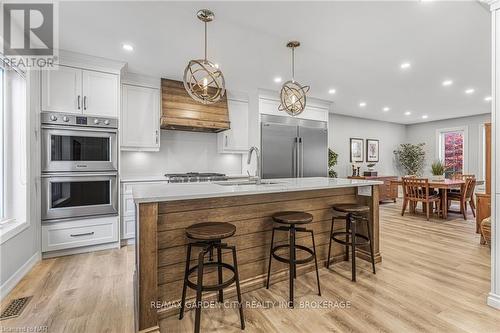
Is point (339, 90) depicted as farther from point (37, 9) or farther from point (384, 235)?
point (37, 9)

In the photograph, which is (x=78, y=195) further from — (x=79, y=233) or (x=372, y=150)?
(x=372, y=150)

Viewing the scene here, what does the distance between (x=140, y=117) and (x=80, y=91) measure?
0.86m

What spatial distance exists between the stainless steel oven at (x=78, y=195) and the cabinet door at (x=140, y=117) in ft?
2.37

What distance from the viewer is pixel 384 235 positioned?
3910 millimetres

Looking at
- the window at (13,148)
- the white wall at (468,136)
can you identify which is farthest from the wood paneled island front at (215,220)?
the white wall at (468,136)

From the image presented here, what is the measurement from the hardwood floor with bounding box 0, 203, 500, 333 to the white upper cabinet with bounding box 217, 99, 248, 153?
2.45 metres

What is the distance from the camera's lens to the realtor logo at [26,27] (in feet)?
7.34

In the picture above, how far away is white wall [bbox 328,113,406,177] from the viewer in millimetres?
6941

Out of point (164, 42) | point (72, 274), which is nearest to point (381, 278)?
point (72, 274)

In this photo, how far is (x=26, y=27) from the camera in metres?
2.50

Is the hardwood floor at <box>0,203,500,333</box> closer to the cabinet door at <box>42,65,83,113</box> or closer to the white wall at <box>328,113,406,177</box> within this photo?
the cabinet door at <box>42,65,83,113</box>

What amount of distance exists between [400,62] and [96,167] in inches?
173

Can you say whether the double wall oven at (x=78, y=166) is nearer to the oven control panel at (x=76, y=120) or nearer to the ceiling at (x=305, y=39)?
the oven control panel at (x=76, y=120)

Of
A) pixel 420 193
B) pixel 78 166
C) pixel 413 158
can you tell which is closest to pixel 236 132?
pixel 78 166
